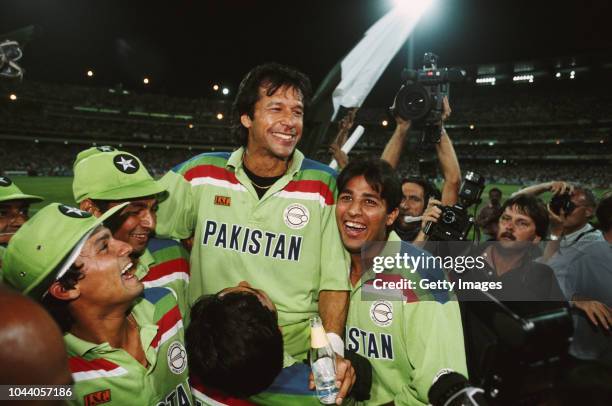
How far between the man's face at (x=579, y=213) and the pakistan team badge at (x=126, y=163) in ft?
14.0

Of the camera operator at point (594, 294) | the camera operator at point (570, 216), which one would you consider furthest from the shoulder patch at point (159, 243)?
the camera operator at point (570, 216)

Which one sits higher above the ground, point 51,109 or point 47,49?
point 47,49

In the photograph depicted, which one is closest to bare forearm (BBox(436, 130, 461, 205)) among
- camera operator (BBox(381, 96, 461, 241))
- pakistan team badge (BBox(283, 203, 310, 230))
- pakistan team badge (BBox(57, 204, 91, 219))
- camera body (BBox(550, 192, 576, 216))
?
camera operator (BBox(381, 96, 461, 241))

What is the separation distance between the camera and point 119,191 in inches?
93.0

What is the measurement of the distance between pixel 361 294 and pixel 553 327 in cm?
144

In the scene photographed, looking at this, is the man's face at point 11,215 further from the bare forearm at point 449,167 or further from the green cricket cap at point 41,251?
the bare forearm at point 449,167

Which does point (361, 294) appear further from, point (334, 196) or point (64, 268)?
point (64, 268)

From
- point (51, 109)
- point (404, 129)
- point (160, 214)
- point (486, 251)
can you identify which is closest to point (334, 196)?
point (160, 214)

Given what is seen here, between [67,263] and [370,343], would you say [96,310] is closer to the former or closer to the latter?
[67,263]

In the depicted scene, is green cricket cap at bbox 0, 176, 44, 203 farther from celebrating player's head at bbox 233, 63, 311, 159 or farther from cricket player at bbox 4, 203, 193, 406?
cricket player at bbox 4, 203, 193, 406

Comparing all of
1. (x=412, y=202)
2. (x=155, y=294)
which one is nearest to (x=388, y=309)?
(x=155, y=294)

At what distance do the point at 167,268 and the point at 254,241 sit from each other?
0.57 m

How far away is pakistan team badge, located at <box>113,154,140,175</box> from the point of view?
2455 millimetres

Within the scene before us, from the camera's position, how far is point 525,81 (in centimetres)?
5684
